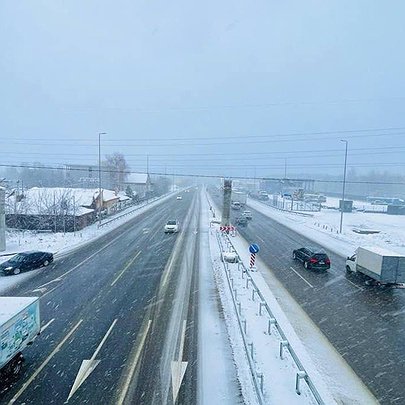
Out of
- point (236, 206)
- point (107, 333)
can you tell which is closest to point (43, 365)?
point (107, 333)

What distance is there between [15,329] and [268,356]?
28.1 ft

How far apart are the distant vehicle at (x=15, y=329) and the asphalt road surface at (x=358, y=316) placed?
11311 millimetres

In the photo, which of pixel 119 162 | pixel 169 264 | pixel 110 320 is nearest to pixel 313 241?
pixel 169 264

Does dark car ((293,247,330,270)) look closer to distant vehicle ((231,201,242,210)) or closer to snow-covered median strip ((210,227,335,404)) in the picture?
snow-covered median strip ((210,227,335,404))

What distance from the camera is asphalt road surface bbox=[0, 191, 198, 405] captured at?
400 inches

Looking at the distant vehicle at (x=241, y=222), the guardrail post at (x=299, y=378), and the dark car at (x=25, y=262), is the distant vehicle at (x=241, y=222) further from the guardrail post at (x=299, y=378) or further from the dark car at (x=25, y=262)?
the guardrail post at (x=299, y=378)

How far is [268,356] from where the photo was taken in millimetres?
12000

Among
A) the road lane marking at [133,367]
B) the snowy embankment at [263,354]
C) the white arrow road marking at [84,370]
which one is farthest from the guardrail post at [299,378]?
the white arrow road marking at [84,370]

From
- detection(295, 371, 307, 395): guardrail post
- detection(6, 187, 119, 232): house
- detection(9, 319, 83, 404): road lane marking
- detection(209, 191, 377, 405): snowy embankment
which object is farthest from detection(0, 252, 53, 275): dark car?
detection(295, 371, 307, 395): guardrail post

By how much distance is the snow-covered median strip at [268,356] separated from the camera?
9.77 m

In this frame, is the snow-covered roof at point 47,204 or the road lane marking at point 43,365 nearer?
the road lane marking at point 43,365

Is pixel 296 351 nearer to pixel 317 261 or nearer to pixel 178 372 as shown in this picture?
pixel 178 372

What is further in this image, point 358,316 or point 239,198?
point 239,198

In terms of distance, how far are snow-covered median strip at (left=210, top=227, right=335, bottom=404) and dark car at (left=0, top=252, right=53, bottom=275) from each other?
14.2 metres
